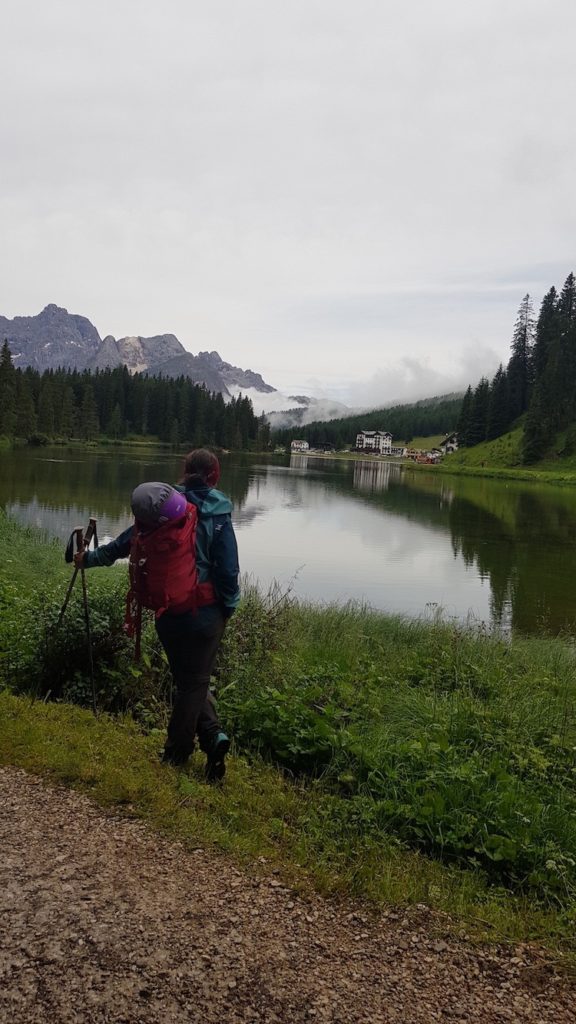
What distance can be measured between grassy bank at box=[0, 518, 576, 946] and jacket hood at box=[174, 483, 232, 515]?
7.01 ft

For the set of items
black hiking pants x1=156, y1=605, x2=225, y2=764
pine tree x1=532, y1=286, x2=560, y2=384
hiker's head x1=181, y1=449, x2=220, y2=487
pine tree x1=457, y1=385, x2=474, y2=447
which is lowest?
black hiking pants x1=156, y1=605, x2=225, y2=764

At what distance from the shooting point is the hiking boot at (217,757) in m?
5.11

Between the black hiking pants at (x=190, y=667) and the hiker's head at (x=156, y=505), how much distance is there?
82cm

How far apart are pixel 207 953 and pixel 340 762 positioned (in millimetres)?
2654

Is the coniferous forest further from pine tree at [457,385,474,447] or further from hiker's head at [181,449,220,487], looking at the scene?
hiker's head at [181,449,220,487]

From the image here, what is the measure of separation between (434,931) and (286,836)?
1.22 meters

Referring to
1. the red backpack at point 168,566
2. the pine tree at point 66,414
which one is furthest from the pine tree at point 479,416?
the red backpack at point 168,566

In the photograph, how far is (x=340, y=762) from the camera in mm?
5699

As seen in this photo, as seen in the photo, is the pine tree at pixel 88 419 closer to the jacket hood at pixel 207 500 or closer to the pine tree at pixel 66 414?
the pine tree at pixel 66 414

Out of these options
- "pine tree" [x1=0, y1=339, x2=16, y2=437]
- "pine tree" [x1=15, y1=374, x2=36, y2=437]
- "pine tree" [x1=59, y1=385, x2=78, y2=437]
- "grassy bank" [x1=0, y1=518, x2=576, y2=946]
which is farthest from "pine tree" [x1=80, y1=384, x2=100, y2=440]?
"grassy bank" [x1=0, y1=518, x2=576, y2=946]

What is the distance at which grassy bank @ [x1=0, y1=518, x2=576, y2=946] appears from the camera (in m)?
4.29

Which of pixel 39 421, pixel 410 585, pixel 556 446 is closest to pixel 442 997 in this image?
pixel 410 585

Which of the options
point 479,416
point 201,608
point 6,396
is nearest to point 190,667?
point 201,608

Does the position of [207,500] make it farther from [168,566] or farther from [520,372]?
[520,372]
